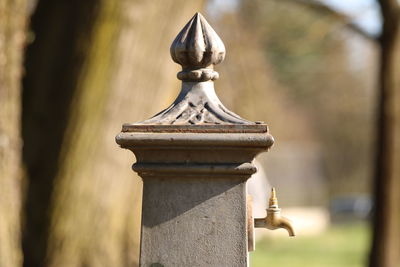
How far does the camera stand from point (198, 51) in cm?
271

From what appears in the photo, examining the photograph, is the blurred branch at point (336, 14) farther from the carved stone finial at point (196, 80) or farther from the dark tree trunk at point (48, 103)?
the carved stone finial at point (196, 80)

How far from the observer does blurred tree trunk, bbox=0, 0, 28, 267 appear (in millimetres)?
5234

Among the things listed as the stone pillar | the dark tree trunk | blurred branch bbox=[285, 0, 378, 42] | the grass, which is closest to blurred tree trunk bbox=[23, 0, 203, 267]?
the dark tree trunk

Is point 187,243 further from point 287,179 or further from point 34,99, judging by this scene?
point 287,179

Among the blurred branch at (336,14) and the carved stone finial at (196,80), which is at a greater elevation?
the blurred branch at (336,14)

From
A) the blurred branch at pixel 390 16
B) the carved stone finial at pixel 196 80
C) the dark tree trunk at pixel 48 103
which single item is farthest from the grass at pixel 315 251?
the carved stone finial at pixel 196 80

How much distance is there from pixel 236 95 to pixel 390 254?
327 inches

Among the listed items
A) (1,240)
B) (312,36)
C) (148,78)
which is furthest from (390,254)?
(1,240)

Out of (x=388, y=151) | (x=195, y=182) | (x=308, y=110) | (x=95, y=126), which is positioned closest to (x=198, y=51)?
(x=195, y=182)

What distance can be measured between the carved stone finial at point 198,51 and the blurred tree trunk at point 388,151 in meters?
9.23

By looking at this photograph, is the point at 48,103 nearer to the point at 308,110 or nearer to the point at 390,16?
the point at 390,16

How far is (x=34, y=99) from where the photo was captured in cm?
684

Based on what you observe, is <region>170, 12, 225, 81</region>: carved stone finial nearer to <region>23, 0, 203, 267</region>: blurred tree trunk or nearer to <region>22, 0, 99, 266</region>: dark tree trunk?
<region>23, 0, 203, 267</region>: blurred tree trunk

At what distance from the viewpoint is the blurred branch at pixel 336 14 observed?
12.3 metres
